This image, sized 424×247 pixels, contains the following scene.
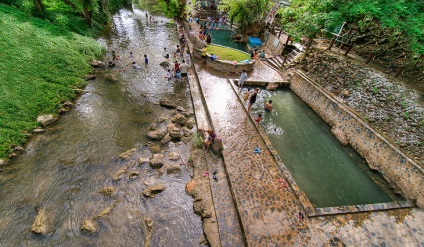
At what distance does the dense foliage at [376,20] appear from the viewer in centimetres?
1215

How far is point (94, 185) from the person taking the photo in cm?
955

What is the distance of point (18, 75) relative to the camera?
42.5 feet

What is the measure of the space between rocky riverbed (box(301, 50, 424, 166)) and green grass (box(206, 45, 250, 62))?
7269 mm

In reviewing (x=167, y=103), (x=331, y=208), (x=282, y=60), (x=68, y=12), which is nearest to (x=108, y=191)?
(x=167, y=103)

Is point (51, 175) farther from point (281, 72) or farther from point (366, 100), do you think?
point (281, 72)

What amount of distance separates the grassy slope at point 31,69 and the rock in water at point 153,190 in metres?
7.54

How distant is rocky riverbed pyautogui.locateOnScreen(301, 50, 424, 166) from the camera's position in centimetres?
1109

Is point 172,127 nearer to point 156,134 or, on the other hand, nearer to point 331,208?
point 156,134

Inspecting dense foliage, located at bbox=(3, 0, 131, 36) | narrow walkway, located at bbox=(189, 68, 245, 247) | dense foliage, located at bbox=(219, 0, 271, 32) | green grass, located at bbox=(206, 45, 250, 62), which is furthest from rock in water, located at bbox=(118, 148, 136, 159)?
dense foliage, located at bbox=(219, 0, 271, 32)

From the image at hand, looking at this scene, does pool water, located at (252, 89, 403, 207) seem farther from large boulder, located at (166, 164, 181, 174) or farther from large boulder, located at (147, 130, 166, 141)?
large boulder, located at (147, 130, 166, 141)

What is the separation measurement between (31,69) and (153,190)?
1295 centimetres

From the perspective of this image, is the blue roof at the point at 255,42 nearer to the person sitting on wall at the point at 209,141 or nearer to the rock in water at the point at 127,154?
the person sitting on wall at the point at 209,141

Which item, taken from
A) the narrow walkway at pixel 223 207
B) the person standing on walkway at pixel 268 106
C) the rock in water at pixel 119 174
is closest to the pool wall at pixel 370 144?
the person standing on walkway at pixel 268 106

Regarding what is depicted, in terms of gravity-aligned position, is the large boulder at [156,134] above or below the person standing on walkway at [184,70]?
below
